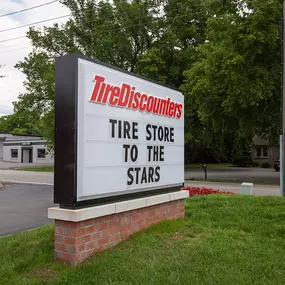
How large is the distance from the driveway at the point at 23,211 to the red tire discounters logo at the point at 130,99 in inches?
183

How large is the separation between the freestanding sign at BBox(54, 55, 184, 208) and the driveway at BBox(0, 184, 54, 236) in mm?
4192

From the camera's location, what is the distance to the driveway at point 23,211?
31.1 ft

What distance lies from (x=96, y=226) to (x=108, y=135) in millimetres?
1291

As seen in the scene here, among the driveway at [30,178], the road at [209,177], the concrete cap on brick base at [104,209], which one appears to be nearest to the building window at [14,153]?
the road at [209,177]

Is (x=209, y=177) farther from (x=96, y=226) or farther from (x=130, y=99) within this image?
(x=96, y=226)

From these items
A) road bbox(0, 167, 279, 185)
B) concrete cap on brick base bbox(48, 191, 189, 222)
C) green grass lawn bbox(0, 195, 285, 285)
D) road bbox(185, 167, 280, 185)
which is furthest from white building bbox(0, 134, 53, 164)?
green grass lawn bbox(0, 195, 285, 285)

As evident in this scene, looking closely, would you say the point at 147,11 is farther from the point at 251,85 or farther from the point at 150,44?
→ the point at 251,85

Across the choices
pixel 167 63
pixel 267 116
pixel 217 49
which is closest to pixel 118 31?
pixel 167 63

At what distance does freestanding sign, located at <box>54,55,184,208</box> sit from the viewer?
4.93 m

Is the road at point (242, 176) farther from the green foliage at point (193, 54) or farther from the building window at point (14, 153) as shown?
the building window at point (14, 153)

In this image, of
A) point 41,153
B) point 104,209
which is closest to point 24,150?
point 41,153

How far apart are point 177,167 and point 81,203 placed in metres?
2.82

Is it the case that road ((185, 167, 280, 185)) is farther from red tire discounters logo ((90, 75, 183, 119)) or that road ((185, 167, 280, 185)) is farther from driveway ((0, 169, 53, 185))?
red tire discounters logo ((90, 75, 183, 119))

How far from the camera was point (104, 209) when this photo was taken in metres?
5.21
